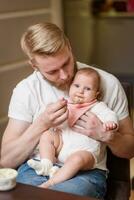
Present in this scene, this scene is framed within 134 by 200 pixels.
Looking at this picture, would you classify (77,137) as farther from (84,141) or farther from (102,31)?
(102,31)

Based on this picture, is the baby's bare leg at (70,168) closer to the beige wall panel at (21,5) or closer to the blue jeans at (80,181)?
the blue jeans at (80,181)

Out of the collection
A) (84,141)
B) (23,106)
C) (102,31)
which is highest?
(23,106)

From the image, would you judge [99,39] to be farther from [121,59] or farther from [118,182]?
[118,182]

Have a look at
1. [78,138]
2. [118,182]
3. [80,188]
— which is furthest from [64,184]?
[118,182]

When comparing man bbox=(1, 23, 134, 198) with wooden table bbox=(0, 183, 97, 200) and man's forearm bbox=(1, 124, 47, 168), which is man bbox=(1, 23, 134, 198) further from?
wooden table bbox=(0, 183, 97, 200)

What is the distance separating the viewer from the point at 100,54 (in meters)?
4.16

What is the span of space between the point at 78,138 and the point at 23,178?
264 millimetres

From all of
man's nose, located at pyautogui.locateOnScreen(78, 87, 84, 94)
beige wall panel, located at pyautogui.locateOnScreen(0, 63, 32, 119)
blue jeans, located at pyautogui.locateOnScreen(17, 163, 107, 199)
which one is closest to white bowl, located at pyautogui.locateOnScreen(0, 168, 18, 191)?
blue jeans, located at pyautogui.locateOnScreen(17, 163, 107, 199)

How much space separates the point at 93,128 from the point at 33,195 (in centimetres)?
45

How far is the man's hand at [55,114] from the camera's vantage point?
154 centimetres

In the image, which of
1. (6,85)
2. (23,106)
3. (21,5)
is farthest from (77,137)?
(21,5)

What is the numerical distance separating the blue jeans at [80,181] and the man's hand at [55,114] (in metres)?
0.21

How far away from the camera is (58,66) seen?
1573 millimetres

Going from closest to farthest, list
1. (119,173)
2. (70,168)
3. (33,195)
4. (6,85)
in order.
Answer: (33,195), (70,168), (119,173), (6,85)
